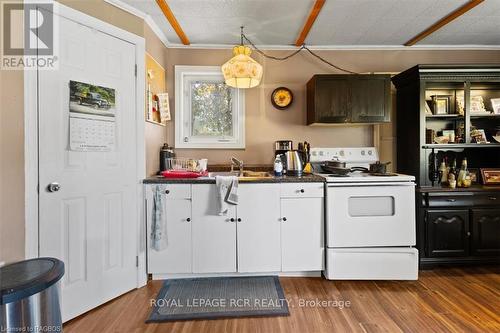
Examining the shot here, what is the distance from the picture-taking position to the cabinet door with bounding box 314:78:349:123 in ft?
9.87

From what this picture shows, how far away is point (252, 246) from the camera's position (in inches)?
101

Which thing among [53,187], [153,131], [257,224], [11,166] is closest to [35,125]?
[11,166]

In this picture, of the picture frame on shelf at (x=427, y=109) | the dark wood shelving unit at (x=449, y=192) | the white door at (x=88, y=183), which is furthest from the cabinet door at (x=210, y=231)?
the picture frame on shelf at (x=427, y=109)

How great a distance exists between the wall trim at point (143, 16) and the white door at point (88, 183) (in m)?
0.30

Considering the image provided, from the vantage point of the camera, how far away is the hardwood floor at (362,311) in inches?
75.3

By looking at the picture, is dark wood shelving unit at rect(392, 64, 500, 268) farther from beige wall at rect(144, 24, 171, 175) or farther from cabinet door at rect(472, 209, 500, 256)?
Result: beige wall at rect(144, 24, 171, 175)

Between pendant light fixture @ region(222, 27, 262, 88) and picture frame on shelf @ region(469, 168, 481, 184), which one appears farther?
picture frame on shelf @ region(469, 168, 481, 184)

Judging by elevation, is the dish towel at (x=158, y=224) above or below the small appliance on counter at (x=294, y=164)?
below

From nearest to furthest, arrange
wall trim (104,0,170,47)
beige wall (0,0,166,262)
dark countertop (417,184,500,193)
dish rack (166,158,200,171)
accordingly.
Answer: beige wall (0,0,166,262), wall trim (104,0,170,47), dark countertop (417,184,500,193), dish rack (166,158,200,171)

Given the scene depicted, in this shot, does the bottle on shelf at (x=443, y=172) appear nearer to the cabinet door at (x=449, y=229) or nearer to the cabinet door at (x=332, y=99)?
the cabinet door at (x=449, y=229)

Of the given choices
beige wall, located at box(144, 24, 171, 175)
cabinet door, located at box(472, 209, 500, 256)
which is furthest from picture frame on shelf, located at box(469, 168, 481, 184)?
beige wall, located at box(144, 24, 171, 175)

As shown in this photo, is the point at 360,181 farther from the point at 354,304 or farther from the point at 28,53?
the point at 28,53

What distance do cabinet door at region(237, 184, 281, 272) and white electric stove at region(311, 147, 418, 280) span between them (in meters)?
0.48

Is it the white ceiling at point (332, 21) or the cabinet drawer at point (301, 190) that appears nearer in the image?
the white ceiling at point (332, 21)
